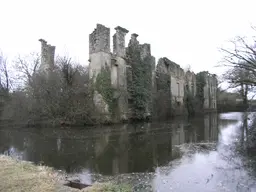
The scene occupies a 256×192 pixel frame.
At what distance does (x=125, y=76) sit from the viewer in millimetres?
25203

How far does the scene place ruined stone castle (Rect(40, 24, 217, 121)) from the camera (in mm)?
22641

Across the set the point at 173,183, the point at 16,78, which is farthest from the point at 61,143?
the point at 16,78

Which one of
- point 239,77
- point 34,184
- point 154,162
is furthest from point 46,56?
point 34,184

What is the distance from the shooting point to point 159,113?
29594 mm

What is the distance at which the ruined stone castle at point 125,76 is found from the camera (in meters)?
22.6

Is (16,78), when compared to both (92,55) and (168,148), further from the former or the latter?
(168,148)

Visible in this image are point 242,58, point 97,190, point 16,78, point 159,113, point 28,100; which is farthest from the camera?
point 16,78

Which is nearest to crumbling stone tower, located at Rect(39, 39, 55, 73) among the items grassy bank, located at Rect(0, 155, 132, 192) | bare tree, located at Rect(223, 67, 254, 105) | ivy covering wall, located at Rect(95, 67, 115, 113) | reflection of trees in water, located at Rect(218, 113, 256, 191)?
ivy covering wall, located at Rect(95, 67, 115, 113)

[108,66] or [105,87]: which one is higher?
[108,66]

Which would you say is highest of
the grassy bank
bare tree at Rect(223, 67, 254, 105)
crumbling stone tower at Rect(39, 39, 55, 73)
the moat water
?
crumbling stone tower at Rect(39, 39, 55, 73)

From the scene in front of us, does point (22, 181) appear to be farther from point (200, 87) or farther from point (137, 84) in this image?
point (200, 87)

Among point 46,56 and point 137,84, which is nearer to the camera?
point 137,84

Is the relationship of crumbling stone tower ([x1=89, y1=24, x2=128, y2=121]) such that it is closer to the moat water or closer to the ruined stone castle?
the ruined stone castle

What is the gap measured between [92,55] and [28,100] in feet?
23.3
